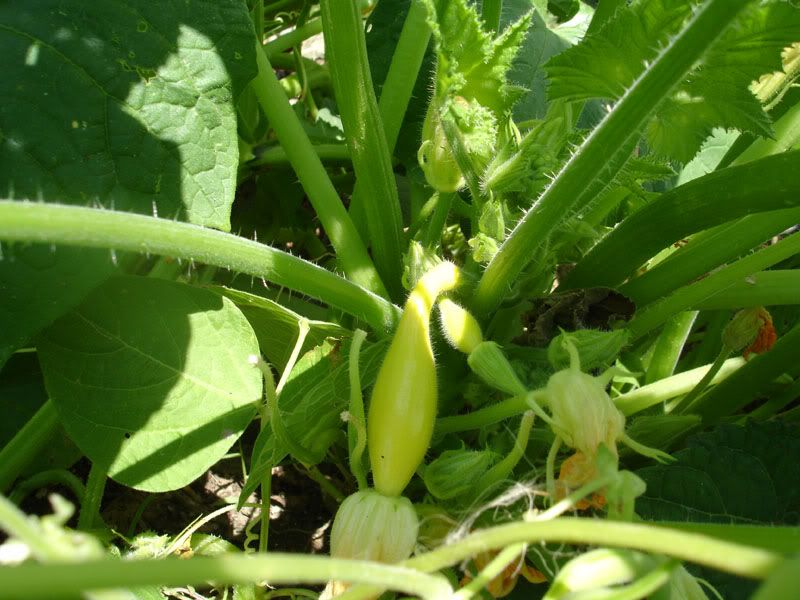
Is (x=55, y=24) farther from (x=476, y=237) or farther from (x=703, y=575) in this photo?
(x=703, y=575)

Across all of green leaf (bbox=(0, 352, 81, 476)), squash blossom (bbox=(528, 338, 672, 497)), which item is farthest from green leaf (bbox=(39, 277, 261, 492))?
squash blossom (bbox=(528, 338, 672, 497))

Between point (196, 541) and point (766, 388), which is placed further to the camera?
point (766, 388)

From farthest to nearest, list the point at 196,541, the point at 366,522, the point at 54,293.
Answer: the point at 196,541 → the point at 54,293 → the point at 366,522

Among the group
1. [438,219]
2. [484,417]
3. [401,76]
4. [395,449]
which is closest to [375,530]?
[395,449]

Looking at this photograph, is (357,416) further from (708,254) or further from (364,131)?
(708,254)

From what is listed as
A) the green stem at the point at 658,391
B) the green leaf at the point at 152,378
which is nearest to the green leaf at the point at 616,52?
the green stem at the point at 658,391

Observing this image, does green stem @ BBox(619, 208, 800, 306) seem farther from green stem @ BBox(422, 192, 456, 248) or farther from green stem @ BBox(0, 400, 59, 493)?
green stem @ BBox(0, 400, 59, 493)

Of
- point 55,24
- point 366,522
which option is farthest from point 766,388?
point 55,24
